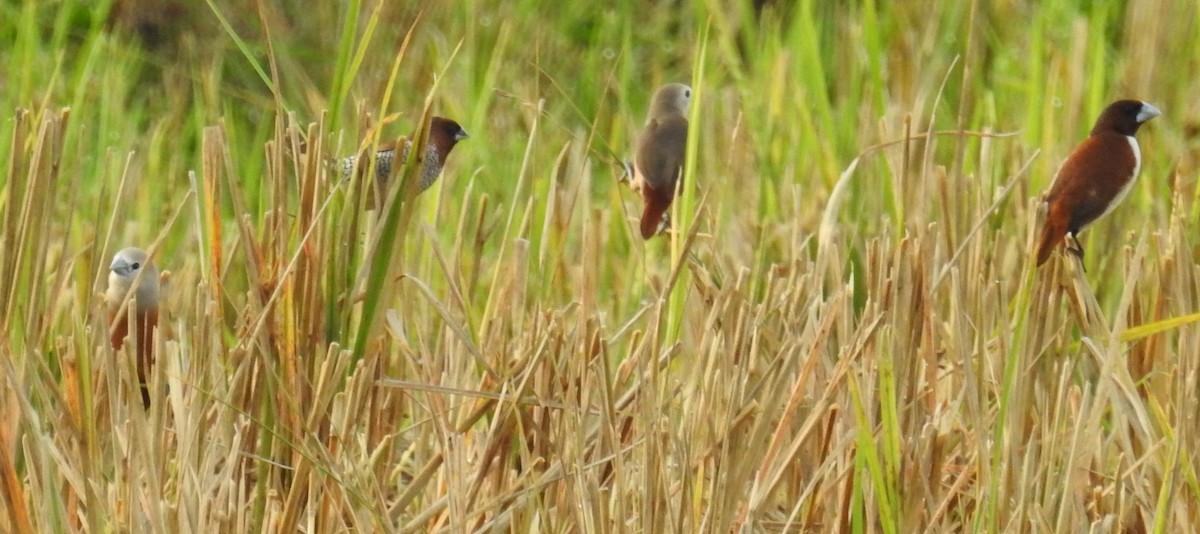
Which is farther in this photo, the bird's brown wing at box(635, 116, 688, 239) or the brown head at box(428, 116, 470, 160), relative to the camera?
the bird's brown wing at box(635, 116, 688, 239)

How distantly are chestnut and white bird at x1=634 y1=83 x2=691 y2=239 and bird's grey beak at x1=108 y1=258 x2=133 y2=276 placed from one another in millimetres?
681

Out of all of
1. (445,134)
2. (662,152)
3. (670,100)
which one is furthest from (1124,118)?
(445,134)

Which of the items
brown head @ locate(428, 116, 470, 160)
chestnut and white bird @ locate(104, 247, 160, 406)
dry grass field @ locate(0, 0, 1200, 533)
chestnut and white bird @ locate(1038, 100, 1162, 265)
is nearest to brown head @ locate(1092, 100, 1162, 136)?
chestnut and white bird @ locate(1038, 100, 1162, 265)

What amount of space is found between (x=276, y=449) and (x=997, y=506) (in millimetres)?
687

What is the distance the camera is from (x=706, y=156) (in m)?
3.27

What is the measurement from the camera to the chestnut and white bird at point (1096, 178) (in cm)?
190

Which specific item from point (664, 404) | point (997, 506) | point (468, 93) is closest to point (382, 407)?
point (664, 404)

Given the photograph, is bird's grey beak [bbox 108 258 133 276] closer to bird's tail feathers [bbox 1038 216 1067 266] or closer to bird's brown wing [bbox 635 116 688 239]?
bird's brown wing [bbox 635 116 688 239]

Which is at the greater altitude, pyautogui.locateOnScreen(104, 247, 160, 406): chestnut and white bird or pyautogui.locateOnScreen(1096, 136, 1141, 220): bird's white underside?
pyautogui.locateOnScreen(1096, 136, 1141, 220): bird's white underside

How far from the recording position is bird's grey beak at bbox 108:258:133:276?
224 centimetres

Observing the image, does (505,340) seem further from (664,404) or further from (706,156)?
(706,156)

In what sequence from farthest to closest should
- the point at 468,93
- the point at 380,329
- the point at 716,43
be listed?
the point at 716,43 → the point at 468,93 → the point at 380,329

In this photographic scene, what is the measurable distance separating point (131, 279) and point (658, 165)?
2.45ft

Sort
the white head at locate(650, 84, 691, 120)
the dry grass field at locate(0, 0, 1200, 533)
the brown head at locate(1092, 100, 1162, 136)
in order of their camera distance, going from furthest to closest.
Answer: the white head at locate(650, 84, 691, 120)
the brown head at locate(1092, 100, 1162, 136)
the dry grass field at locate(0, 0, 1200, 533)
